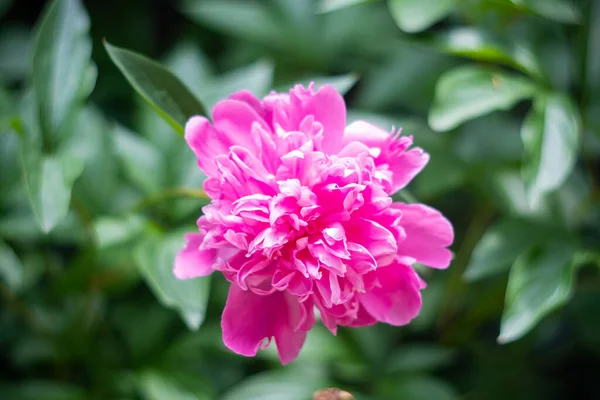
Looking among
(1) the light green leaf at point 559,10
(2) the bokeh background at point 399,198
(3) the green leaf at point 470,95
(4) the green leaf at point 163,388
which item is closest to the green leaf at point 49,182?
(2) the bokeh background at point 399,198

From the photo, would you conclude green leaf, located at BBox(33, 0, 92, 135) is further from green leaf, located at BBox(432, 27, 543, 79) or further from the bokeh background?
green leaf, located at BBox(432, 27, 543, 79)

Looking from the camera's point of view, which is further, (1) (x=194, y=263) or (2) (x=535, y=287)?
(2) (x=535, y=287)

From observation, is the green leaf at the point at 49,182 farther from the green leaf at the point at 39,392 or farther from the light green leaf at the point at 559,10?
the light green leaf at the point at 559,10

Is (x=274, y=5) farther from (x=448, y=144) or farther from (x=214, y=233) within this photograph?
(x=214, y=233)

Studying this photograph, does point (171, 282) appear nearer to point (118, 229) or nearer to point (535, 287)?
point (118, 229)

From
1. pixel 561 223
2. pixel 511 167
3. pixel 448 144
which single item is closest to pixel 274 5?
pixel 448 144

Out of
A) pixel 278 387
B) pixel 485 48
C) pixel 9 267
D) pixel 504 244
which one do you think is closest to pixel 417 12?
pixel 485 48
